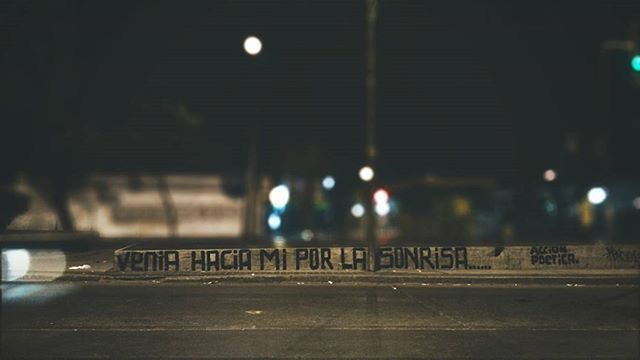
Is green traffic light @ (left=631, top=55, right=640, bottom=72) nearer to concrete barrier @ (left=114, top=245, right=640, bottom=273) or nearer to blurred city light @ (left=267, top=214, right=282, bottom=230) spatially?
concrete barrier @ (left=114, top=245, right=640, bottom=273)

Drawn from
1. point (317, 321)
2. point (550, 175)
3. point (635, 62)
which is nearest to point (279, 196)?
point (550, 175)

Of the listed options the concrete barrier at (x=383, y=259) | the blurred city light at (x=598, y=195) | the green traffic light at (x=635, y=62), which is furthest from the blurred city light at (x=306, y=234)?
the green traffic light at (x=635, y=62)

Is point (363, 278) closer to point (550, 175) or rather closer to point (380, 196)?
point (380, 196)

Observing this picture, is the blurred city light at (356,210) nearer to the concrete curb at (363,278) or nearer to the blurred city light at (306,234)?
the blurred city light at (306,234)

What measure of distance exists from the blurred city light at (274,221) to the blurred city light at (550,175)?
61.0ft

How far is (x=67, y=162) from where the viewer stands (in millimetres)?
27266

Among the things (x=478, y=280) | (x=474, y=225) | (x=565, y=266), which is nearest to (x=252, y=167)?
(x=478, y=280)

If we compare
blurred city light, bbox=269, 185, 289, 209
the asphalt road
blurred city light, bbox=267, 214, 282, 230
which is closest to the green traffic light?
the asphalt road

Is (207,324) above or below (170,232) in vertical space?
below

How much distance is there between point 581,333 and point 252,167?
1225cm

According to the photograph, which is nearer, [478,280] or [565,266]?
[478,280]

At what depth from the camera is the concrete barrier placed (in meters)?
15.8

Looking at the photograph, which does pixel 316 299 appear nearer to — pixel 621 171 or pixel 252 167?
pixel 252 167

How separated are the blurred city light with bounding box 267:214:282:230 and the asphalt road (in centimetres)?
1803
